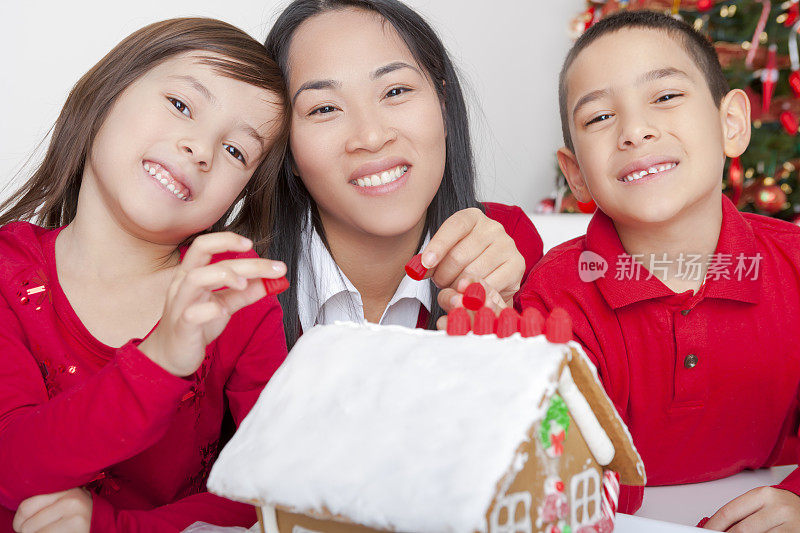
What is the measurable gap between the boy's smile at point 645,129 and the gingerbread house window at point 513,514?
2.53 ft

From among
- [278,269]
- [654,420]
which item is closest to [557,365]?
[278,269]

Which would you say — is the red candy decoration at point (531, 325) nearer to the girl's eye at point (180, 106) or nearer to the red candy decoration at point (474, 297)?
the red candy decoration at point (474, 297)

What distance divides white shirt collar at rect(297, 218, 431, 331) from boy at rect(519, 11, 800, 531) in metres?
0.31

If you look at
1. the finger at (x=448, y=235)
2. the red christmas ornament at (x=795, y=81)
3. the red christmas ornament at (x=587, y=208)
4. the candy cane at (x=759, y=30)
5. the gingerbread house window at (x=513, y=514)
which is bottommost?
the red christmas ornament at (x=587, y=208)

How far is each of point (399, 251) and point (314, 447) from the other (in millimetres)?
975

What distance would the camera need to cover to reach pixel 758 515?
92 centimetres

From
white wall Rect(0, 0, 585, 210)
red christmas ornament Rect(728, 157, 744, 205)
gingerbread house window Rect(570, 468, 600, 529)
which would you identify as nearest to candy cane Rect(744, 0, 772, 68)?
red christmas ornament Rect(728, 157, 744, 205)

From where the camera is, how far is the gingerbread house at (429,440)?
1.72 feet

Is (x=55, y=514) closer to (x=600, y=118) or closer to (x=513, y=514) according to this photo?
(x=513, y=514)

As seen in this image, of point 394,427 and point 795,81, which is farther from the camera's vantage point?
point 795,81

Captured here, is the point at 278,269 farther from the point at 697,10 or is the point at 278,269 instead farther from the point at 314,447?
the point at 697,10

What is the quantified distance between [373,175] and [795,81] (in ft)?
7.72

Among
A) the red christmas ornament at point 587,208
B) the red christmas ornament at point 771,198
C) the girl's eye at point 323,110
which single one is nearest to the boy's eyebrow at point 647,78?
the girl's eye at point 323,110

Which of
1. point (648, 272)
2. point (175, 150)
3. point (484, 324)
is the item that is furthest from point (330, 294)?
point (484, 324)
